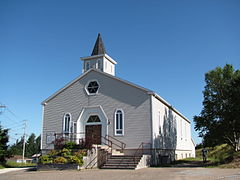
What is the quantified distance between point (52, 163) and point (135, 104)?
7.80 metres

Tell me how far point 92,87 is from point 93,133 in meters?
4.03

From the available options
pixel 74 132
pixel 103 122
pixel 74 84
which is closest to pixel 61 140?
pixel 74 132

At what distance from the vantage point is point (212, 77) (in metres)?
26.8

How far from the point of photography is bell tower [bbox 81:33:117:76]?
28.0 m

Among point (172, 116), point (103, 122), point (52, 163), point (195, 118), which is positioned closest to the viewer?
point (52, 163)

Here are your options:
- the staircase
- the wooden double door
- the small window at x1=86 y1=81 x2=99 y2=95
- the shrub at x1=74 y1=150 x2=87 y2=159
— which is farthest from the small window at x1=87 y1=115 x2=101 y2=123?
the shrub at x1=74 y1=150 x2=87 y2=159

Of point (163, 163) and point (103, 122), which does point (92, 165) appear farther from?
point (163, 163)

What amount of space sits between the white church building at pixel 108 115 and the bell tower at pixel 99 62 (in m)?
0.14

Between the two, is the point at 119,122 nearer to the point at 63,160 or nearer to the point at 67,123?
the point at 67,123

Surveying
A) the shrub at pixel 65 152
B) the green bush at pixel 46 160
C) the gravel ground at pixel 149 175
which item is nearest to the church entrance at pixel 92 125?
the shrub at pixel 65 152

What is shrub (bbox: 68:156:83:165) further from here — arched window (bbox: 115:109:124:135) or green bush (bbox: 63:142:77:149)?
arched window (bbox: 115:109:124:135)

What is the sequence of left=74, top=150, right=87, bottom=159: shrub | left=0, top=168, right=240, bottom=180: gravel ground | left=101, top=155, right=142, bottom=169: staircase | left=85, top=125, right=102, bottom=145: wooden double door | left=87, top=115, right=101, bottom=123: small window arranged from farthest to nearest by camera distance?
left=87, top=115, right=101, bottom=123: small window < left=85, top=125, right=102, bottom=145: wooden double door < left=74, top=150, right=87, bottom=159: shrub < left=101, top=155, right=142, bottom=169: staircase < left=0, top=168, right=240, bottom=180: gravel ground

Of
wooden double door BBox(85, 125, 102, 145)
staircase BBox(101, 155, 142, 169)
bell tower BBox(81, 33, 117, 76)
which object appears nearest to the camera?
staircase BBox(101, 155, 142, 169)

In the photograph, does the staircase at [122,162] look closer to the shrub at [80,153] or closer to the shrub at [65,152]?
the shrub at [80,153]
